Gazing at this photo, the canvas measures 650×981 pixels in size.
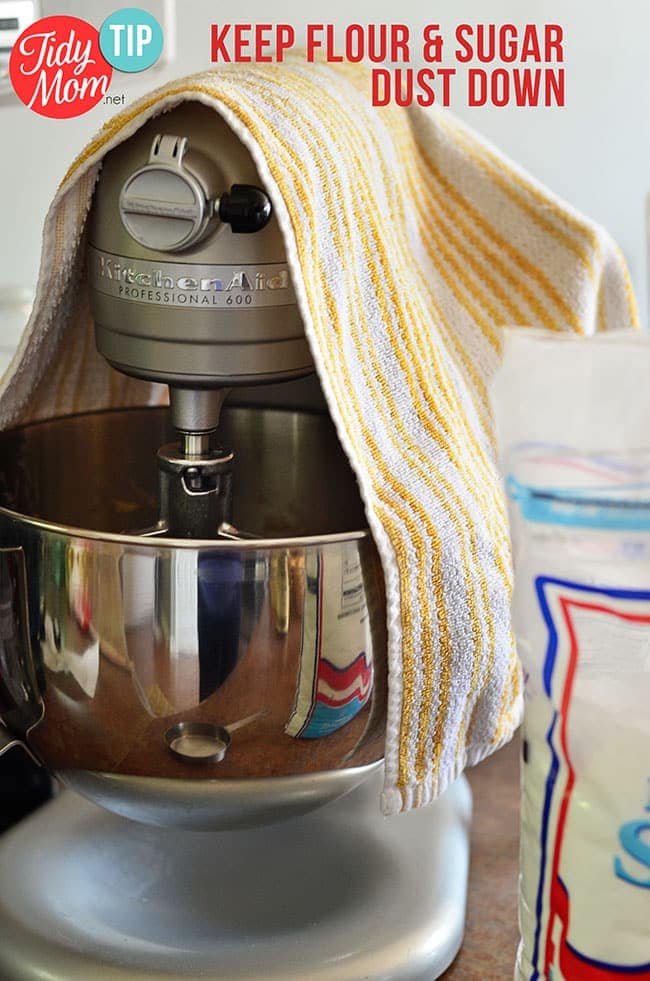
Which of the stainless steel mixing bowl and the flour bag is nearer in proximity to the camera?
the flour bag

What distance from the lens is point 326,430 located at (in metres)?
0.63

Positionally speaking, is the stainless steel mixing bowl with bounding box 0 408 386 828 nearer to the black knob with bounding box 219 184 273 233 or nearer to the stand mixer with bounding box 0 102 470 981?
the stand mixer with bounding box 0 102 470 981

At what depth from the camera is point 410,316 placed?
535 mm

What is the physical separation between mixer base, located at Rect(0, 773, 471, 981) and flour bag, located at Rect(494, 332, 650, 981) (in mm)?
178

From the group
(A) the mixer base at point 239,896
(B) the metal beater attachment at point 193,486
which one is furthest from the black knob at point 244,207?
(A) the mixer base at point 239,896

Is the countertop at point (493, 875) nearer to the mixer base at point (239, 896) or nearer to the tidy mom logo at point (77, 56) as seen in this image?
the mixer base at point (239, 896)

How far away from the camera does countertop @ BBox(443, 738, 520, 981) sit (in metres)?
0.54

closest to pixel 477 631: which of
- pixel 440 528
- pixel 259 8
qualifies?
pixel 440 528

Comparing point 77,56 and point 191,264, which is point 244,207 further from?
point 77,56

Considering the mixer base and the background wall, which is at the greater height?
the background wall

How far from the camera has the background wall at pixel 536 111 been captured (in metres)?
0.53

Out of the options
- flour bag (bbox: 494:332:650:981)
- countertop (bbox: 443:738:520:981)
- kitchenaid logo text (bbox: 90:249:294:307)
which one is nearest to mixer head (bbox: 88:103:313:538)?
kitchenaid logo text (bbox: 90:249:294:307)

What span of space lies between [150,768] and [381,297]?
216mm

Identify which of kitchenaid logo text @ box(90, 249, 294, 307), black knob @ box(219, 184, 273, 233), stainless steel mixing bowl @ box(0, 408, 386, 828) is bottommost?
stainless steel mixing bowl @ box(0, 408, 386, 828)
